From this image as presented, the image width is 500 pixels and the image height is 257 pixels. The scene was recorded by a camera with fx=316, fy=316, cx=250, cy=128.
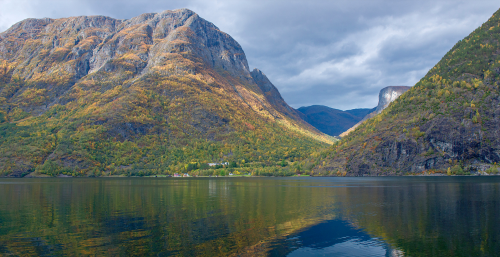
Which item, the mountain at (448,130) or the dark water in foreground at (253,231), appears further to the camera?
the mountain at (448,130)

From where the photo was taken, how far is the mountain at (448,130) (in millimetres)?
161625

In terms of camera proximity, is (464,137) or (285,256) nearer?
(285,256)

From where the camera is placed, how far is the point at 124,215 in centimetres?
4669

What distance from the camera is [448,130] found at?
6594 inches

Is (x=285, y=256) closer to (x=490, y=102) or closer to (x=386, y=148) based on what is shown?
(x=386, y=148)

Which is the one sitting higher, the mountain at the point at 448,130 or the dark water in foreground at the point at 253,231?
the mountain at the point at 448,130

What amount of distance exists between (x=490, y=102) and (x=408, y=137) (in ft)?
146

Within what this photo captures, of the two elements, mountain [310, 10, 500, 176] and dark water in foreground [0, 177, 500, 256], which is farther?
mountain [310, 10, 500, 176]

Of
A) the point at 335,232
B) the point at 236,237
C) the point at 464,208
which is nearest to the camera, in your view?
the point at 236,237

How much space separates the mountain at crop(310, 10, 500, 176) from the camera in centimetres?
16162

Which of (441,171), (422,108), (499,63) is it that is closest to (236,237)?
(441,171)

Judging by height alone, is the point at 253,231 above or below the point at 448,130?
below

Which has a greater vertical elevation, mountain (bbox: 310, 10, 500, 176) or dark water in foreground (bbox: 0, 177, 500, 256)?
mountain (bbox: 310, 10, 500, 176)

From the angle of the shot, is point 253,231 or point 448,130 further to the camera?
point 448,130
